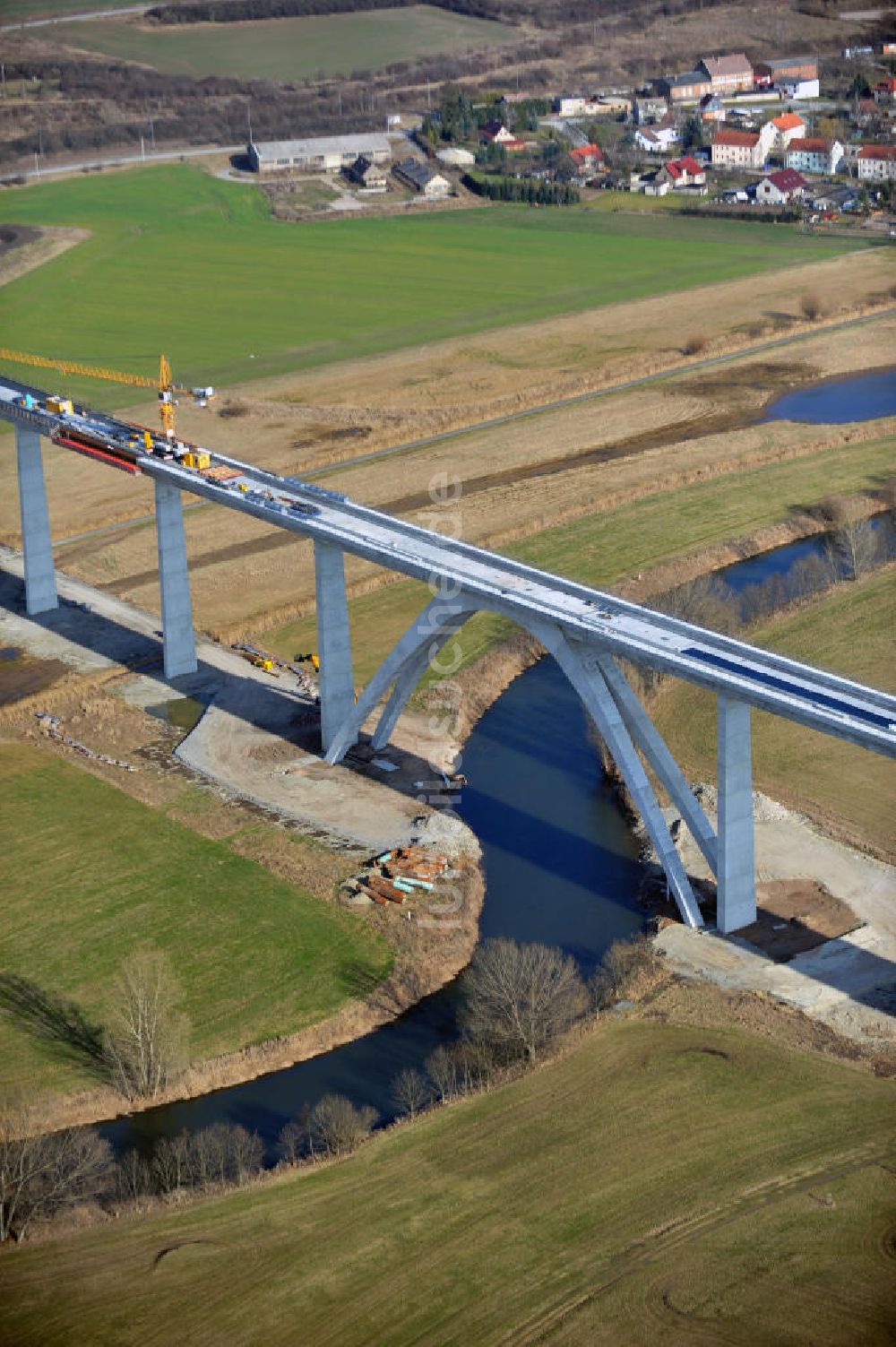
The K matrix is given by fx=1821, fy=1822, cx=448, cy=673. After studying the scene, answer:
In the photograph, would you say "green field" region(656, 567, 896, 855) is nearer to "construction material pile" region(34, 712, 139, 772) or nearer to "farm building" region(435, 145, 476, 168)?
"construction material pile" region(34, 712, 139, 772)

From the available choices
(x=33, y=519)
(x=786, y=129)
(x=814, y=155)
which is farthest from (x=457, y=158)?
(x=33, y=519)

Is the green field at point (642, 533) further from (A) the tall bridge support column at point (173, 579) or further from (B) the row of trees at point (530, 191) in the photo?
(B) the row of trees at point (530, 191)

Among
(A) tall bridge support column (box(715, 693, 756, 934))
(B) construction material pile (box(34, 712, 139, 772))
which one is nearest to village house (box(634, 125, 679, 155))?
(B) construction material pile (box(34, 712, 139, 772))

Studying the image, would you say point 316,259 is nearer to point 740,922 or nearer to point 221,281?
point 221,281

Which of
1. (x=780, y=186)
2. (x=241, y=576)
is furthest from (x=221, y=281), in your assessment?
(x=241, y=576)

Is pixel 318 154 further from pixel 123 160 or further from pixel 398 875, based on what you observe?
pixel 398 875
